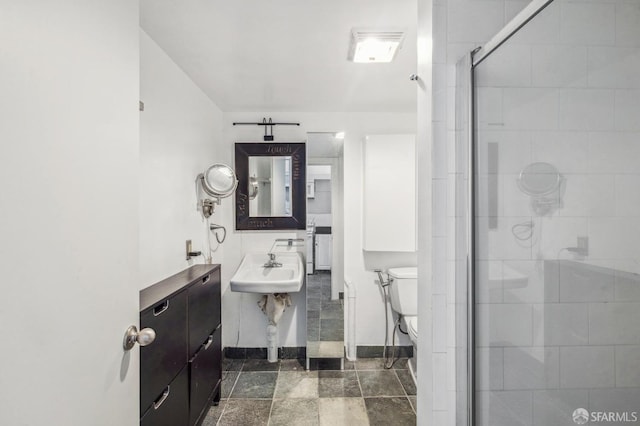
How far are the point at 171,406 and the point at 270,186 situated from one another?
6.24ft

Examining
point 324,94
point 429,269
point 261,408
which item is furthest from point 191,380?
point 324,94

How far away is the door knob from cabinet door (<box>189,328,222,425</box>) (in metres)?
0.92

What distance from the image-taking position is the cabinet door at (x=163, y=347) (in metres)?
1.28

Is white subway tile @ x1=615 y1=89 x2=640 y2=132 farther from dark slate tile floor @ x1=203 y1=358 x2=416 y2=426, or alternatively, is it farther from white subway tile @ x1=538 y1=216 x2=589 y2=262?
dark slate tile floor @ x1=203 y1=358 x2=416 y2=426

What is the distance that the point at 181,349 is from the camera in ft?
5.36

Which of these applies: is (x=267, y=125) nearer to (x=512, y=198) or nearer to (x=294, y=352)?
(x=294, y=352)

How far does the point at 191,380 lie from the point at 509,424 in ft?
5.05

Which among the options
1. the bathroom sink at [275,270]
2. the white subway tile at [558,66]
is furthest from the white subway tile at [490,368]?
the bathroom sink at [275,270]

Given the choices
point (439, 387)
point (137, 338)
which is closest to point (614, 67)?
point (439, 387)

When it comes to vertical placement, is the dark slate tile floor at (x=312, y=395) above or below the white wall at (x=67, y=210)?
below

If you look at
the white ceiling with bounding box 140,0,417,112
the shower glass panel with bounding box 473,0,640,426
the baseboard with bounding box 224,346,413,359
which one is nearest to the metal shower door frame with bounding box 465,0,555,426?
the shower glass panel with bounding box 473,0,640,426

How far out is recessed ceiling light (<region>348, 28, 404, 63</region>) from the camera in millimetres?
1569

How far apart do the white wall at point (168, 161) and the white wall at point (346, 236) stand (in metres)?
0.49

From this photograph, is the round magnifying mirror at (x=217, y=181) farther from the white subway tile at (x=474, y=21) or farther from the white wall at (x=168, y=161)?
the white subway tile at (x=474, y=21)
